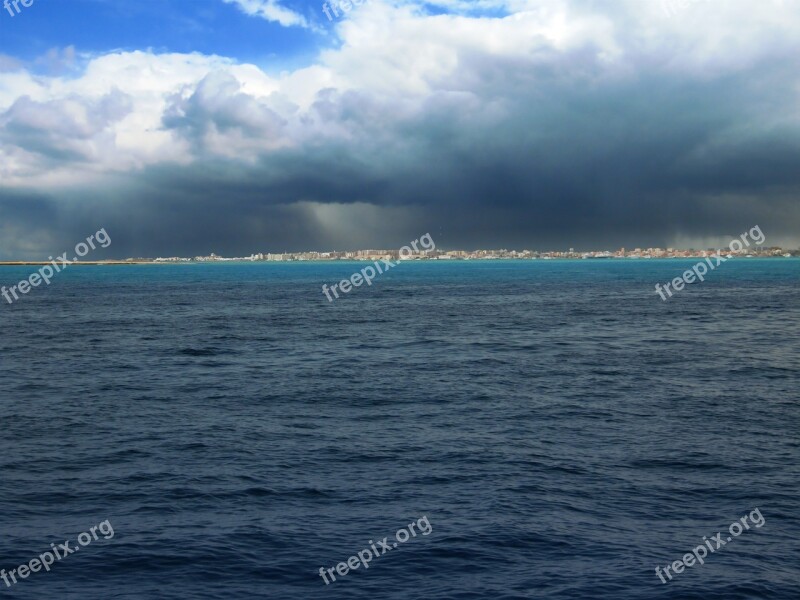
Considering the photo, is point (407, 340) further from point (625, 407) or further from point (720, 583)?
point (720, 583)

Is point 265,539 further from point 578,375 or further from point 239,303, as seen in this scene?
point 239,303

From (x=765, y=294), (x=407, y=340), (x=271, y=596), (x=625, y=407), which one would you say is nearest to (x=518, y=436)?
(x=625, y=407)

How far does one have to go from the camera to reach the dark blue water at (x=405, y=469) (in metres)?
21.8

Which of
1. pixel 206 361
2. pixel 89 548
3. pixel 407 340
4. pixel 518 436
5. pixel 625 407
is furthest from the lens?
pixel 407 340

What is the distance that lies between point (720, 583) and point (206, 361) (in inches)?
2039

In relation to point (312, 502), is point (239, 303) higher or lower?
higher

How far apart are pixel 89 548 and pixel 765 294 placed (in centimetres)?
15862

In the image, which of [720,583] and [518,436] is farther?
Answer: [518,436]

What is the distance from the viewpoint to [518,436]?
37.1 m

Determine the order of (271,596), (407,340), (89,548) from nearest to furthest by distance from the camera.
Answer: (271,596) → (89,548) → (407,340)

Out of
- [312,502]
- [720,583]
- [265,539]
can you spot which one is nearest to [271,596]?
[265,539]

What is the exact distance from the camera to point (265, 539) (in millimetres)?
24078

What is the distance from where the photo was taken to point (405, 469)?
31484mm

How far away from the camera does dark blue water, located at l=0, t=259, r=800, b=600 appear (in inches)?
858
